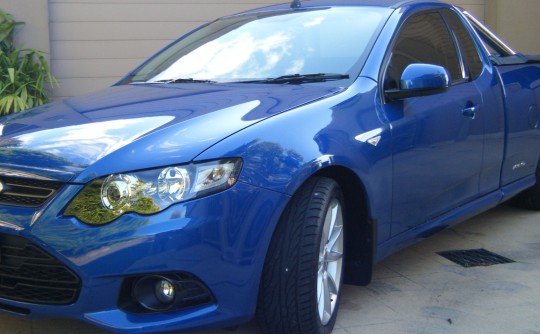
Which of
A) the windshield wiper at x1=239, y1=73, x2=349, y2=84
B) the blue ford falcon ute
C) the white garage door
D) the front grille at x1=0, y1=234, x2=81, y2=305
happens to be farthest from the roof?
the white garage door

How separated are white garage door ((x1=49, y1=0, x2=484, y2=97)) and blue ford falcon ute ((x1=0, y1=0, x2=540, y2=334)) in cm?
352

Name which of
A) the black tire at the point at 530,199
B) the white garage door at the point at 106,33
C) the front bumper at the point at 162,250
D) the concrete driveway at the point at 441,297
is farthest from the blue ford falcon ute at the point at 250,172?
the white garage door at the point at 106,33

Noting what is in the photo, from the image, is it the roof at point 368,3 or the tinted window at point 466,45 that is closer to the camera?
the roof at point 368,3

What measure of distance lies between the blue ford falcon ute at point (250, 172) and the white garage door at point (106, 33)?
3523 millimetres

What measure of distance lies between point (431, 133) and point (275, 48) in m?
0.96

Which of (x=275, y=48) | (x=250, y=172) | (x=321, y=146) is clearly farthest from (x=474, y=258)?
(x=250, y=172)

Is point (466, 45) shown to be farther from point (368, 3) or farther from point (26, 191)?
point (26, 191)

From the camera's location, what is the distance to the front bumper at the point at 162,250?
284 centimetres

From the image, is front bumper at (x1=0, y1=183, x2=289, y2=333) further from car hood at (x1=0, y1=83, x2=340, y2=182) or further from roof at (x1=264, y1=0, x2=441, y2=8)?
roof at (x1=264, y1=0, x2=441, y2=8)

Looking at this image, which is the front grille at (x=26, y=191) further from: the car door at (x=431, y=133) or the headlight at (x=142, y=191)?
the car door at (x=431, y=133)

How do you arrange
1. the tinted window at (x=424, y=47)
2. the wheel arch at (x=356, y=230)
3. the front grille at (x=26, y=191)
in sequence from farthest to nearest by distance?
the tinted window at (x=424, y=47) → the wheel arch at (x=356, y=230) → the front grille at (x=26, y=191)

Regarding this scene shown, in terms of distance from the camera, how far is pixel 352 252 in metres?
3.81

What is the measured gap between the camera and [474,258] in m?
4.96

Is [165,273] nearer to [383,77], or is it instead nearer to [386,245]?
[386,245]
